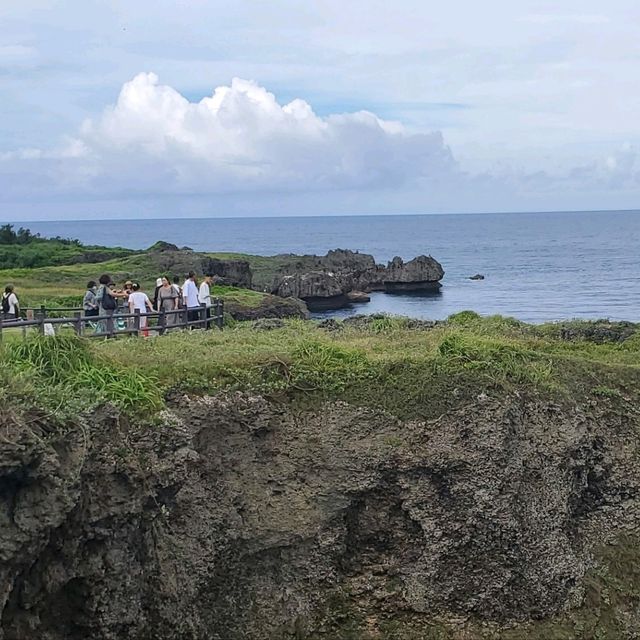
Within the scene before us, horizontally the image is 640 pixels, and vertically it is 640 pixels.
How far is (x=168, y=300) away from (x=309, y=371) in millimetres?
9925

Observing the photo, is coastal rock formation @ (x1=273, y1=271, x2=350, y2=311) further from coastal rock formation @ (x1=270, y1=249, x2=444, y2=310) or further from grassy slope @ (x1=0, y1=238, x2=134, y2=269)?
grassy slope @ (x1=0, y1=238, x2=134, y2=269)

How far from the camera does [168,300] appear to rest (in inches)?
1153

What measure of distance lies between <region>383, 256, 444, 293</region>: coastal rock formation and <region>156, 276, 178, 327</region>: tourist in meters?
77.2

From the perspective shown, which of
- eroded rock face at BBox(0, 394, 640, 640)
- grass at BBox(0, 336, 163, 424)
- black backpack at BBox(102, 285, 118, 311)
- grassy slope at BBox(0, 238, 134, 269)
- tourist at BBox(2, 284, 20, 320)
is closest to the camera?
grass at BBox(0, 336, 163, 424)

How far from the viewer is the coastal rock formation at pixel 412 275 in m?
106

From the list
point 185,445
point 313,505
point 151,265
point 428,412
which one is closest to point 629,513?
point 428,412

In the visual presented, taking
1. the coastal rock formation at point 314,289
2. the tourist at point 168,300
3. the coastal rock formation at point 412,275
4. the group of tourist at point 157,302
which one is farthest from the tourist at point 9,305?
the coastal rock formation at point 412,275

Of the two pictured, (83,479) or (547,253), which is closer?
(83,479)

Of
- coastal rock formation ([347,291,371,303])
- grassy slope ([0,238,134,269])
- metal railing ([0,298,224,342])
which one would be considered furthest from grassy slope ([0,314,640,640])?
coastal rock formation ([347,291,371,303])

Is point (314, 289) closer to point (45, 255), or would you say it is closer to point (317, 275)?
point (317, 275)

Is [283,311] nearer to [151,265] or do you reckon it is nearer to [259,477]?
[151,265]

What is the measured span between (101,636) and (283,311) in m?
49.8

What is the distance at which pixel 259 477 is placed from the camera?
1927 cm

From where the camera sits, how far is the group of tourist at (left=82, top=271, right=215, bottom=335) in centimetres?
2733
